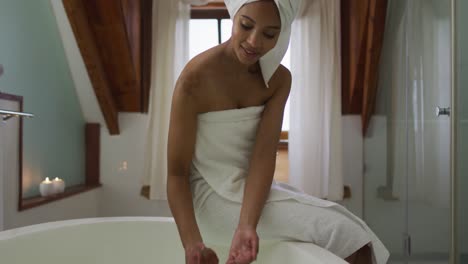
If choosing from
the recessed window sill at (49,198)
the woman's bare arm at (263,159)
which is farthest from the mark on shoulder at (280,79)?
the recessed window sill at (49,198)

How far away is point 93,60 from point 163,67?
1.78 ft

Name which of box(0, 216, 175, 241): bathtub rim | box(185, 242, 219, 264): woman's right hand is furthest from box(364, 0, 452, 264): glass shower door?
box(185, 242, 219, 264): woman's right hand

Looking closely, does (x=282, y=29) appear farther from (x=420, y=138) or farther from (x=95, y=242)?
(x=420, y=138)

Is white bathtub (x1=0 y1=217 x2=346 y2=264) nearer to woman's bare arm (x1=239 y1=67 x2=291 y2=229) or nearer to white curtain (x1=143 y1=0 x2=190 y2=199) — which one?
woman's bare arm (x1=239 y1=67 x2=291 y2=229)

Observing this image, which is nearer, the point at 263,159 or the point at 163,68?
the point at 263,159

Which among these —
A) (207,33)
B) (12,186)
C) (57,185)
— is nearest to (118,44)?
(207,33)

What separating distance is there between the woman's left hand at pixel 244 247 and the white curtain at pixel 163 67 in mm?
2274

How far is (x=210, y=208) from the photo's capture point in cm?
114

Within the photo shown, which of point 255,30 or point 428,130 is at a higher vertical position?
point 255,30

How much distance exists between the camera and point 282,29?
97cm

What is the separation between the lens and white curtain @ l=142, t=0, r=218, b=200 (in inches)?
125

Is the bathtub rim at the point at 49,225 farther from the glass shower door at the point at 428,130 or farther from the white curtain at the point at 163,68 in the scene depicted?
the white curtain at the point at 163,68

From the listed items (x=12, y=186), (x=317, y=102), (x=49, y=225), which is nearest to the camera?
(x=49, y=225)

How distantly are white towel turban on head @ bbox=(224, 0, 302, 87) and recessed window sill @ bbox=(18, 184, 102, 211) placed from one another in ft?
5.94
